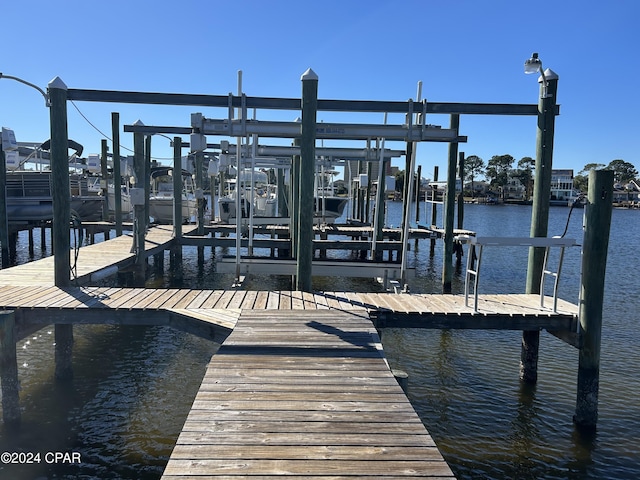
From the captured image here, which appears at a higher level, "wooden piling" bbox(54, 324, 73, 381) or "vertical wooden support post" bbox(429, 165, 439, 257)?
"vertical wooden support post" bbox(429, 165, 439, 257)

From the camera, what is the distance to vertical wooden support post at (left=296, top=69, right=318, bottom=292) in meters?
8.09

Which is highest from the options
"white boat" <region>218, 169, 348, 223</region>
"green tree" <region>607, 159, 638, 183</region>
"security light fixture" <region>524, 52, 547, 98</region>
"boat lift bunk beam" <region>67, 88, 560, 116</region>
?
"green tree" <region>607, 159, 638, 183</region>

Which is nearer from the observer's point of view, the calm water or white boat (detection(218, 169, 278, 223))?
the calm water

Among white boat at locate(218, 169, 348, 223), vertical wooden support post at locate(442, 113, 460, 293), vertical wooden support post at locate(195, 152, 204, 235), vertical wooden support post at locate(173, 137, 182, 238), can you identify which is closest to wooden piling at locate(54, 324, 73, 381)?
vertical wooden support post at locate(173, 137, 182, 238)

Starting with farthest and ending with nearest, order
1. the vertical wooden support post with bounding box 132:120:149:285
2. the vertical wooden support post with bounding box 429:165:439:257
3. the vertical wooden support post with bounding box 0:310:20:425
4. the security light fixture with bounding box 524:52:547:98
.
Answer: the vertical wooden support post with bounding box 429:165:439:257
the vertical wooden support post with bounding box 132:120:149:285
the security light fixture with bounding box 524:52:547:98
the vertical wooden support post with bounding box 0:310:20:425

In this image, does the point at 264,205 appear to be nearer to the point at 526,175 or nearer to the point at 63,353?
the point at 63,353

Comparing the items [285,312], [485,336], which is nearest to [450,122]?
[485,336]

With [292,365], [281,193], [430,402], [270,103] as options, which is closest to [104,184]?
[281,193]

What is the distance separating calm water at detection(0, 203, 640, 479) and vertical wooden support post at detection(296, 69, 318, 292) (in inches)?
123

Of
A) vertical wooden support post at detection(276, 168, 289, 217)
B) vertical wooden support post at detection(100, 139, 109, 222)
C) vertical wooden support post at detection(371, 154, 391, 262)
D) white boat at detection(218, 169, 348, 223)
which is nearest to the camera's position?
vertical wooden support post at detection(371, 154, 391, 262)

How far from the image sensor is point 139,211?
41.8 ft

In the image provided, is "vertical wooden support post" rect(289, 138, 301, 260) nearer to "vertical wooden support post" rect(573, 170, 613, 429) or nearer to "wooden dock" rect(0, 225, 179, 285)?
"wooden dock" rect(0, 225, 179, 285)

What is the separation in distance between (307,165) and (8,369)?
208 inches

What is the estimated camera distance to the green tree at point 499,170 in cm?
12850
